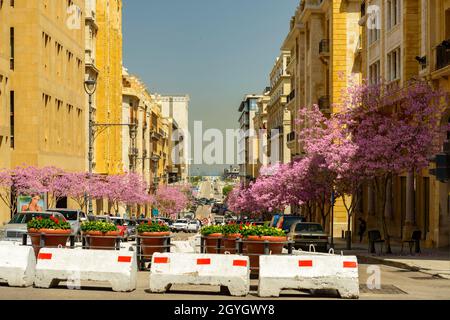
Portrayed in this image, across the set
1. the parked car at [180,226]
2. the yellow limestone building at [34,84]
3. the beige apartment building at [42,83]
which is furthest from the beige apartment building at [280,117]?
the yellow limestone building at [34,84]

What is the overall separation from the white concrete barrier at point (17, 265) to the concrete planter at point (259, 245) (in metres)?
4.90

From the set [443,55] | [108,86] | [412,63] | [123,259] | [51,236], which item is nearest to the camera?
[123,259]

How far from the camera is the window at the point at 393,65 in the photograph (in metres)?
49.4

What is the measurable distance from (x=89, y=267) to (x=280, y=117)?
9971 cm

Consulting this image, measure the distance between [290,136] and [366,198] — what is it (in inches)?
1184

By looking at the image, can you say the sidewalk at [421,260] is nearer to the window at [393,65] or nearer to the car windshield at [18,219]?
the window at [393,65]

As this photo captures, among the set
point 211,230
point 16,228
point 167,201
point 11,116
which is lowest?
point 167,201

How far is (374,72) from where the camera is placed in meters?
56.2

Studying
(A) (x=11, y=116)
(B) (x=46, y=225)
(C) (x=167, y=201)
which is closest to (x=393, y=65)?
(A) (x=11, y=116)

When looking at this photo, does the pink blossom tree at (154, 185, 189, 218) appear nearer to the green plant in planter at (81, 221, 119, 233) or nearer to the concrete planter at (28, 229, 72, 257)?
the green plant in planter at (81, 221, 119, 233)

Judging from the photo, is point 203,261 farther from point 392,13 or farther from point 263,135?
point 263,135

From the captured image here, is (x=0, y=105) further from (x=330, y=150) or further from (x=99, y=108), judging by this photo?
(x=99, y=108)

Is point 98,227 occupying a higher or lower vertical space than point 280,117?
lower

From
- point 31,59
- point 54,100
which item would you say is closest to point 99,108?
point 54,100
